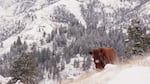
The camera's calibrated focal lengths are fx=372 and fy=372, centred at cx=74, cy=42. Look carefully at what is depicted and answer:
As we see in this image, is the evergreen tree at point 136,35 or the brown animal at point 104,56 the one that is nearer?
the brown animal at point 104,56

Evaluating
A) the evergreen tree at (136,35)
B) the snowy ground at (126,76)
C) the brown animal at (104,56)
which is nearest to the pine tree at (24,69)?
the evergreen tree at (136,35)

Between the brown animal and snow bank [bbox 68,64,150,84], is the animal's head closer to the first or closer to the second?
the brown animal

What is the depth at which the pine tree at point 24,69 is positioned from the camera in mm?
49581

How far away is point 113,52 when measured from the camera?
1912 centimetres

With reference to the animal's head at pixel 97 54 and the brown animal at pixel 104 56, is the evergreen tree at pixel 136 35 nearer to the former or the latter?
the animal's head at pixel 97 54

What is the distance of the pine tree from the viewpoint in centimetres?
4958

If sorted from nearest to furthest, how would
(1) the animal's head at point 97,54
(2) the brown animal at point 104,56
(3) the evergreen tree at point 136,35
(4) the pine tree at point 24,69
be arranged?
(2) the brown animal at point 104,56 < (1) the animal's head at point 97,54 < (3) the evergreen tree at point 136,35 < (4) the pine tree at point 24,69

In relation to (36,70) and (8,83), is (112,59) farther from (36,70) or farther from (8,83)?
(36,70)

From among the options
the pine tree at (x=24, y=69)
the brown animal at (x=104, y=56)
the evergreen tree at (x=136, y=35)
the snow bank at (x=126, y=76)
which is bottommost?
the pine tree at (x=24, y=69)

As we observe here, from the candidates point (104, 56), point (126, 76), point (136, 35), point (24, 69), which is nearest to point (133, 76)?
point (126, 76)

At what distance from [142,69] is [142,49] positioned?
36484 millimetres

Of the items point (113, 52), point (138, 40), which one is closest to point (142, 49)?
point (138, 40)

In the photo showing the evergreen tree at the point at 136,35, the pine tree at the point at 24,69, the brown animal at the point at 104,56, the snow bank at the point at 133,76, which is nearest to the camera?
the snow bank at the point at 133,76

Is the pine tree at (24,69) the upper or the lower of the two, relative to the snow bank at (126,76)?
lower
